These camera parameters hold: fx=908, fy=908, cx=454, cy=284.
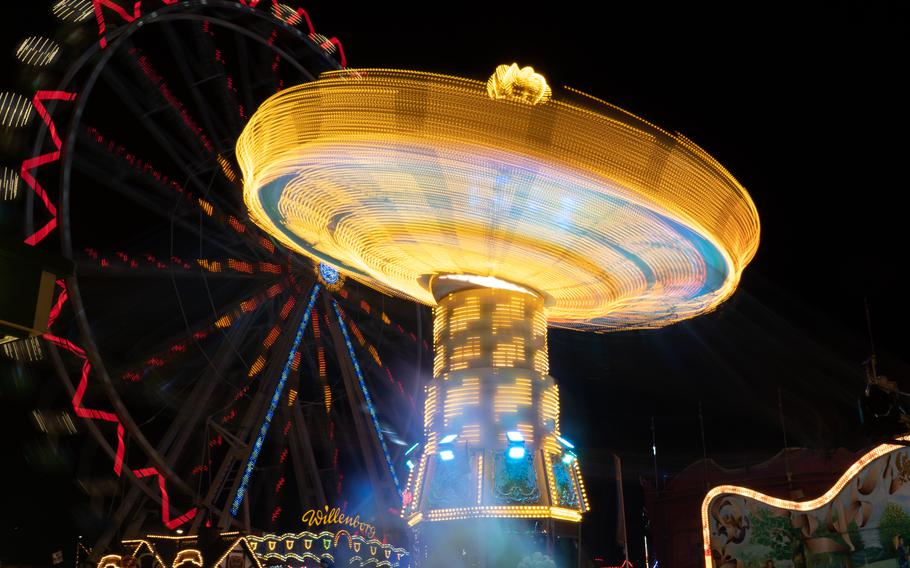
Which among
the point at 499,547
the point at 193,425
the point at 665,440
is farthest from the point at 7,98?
the point at 665,440

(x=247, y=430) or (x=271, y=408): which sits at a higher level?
(x=271, y=408)

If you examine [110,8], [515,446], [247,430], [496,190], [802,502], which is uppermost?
[110,8]

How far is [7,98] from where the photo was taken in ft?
57.7

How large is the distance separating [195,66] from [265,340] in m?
7.59

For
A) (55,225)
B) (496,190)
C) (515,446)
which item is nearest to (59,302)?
(55,225)

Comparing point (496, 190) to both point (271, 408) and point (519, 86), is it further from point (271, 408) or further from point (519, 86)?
point (271, 408)

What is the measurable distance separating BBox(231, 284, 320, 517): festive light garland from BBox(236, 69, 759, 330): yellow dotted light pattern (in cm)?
849

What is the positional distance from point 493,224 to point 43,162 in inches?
367

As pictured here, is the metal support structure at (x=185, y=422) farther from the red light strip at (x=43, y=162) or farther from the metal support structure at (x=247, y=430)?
the red light strip at (x=43, y=162)

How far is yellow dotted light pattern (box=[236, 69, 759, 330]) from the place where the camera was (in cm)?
1269

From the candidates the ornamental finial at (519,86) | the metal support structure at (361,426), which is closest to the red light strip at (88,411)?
the metal support structure at (361,426)

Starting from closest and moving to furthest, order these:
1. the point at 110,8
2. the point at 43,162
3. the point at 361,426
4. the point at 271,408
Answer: the point at 43,162, the point at 110,8, the point at 271,408, the point at 361,426

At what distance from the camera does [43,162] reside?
17.7 meters

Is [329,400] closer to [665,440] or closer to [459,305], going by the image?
[459,305]
